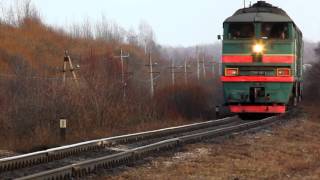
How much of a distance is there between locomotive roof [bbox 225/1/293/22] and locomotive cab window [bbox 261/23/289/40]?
18cm

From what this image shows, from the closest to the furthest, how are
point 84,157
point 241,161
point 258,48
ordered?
point 241,161 < point 84,157 < point 258,48

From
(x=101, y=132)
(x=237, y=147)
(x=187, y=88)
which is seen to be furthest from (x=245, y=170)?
(x=187, y=88)

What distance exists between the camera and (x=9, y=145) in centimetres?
1395

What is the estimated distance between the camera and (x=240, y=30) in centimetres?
1970

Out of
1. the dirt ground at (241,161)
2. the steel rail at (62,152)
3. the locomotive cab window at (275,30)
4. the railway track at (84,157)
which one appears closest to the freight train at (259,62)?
the locomotive cab window at (275,30)

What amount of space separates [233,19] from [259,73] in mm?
2337

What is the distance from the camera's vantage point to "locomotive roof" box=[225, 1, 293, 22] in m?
19.5

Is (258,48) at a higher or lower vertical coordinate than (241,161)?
higher

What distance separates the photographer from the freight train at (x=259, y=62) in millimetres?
19016

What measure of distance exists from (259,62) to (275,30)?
1.42 metres

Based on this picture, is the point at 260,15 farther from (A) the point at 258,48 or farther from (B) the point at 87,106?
(B) the point at 87,106

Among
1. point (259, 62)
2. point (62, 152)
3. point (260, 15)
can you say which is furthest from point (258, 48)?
point (62, 152)

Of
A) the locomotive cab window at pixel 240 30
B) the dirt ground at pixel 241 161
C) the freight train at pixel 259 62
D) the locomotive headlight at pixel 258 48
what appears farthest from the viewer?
the locomotive cab window at pixel 240 30

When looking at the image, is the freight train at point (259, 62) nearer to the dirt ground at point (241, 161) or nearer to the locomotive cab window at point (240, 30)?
the locomotive cab window at point (240, 30)
